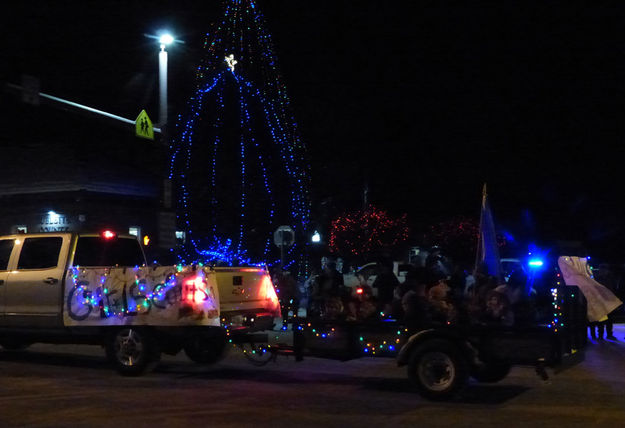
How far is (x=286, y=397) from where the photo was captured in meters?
9.37

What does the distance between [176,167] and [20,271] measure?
1394cm

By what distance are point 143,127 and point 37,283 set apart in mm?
7624

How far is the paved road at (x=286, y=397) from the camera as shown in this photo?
26.1 ft

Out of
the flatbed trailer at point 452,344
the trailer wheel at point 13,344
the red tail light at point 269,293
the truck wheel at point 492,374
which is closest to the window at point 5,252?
the trailer wheel at point 13,344

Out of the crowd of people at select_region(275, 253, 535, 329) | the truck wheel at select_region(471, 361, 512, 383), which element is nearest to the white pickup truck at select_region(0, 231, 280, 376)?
the crowd of people at select_region(275, 253, 535, 329)

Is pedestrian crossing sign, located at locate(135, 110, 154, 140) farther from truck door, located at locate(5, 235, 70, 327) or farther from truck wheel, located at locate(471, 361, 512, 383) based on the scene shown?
truck wheel, located at locate(471, 361, 512, 383)

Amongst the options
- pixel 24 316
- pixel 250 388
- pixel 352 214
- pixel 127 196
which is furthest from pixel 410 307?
pixel 352 214

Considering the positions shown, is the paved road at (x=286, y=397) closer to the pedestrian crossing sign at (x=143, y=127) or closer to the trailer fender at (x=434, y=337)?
the trailer fender at (x=434, y=337)

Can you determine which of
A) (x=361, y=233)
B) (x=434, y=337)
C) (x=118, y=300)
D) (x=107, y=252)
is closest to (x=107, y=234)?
(x=107, y=252)

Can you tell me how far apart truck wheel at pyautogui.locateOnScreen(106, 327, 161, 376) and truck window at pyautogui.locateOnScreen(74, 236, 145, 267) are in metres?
1.41

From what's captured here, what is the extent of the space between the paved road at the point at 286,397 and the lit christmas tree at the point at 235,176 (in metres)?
12.5

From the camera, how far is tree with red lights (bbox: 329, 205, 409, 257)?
4478 centimetres

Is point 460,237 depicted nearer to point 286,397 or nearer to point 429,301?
point 429,301

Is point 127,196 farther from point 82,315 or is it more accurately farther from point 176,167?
point 82,315
